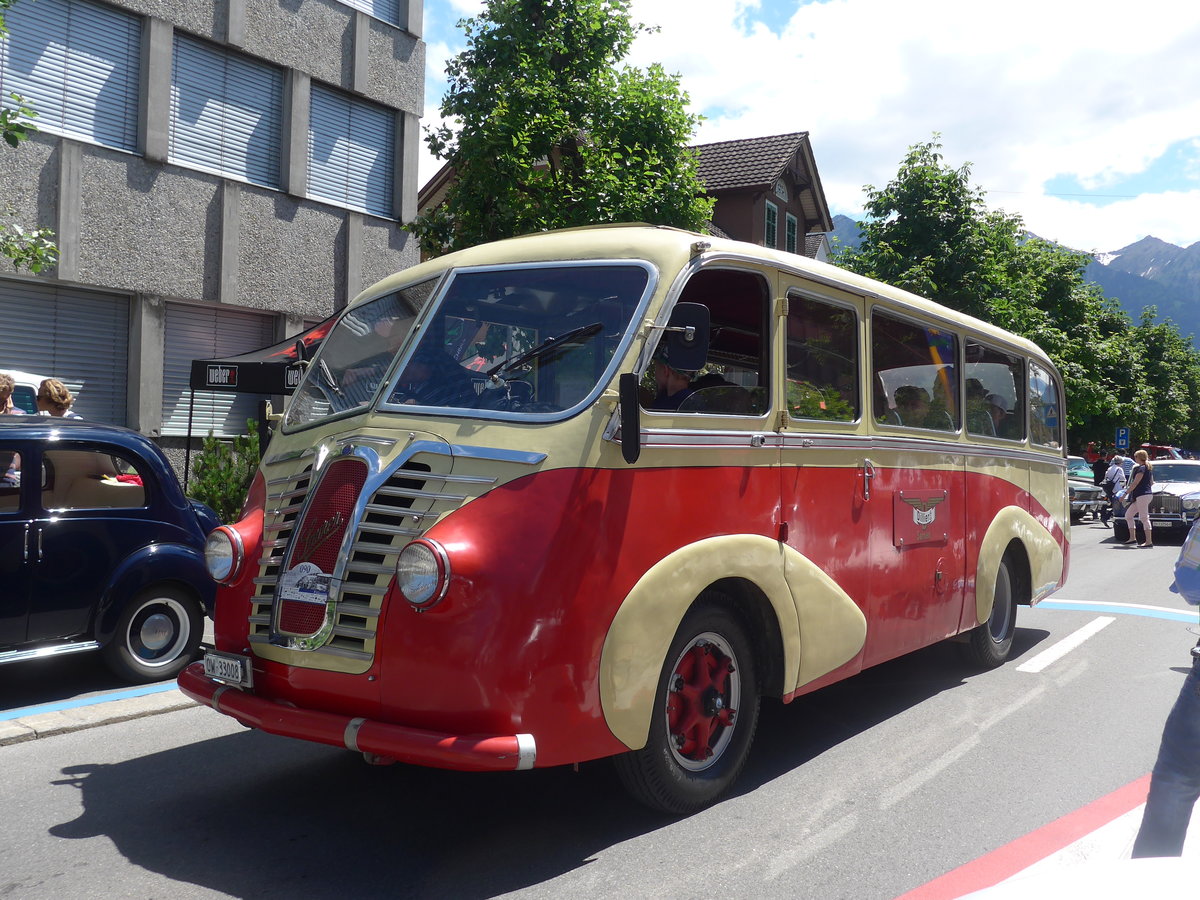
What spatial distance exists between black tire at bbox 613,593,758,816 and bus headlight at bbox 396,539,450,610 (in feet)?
3.54

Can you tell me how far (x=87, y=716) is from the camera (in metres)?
6.07

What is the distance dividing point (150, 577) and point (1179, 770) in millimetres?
5799

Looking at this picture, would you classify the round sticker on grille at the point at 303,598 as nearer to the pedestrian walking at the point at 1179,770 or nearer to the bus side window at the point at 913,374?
the pedestrian walking at the point at 1179,770

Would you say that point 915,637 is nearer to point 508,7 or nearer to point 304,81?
point 508,7

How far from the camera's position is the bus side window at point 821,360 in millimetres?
5316

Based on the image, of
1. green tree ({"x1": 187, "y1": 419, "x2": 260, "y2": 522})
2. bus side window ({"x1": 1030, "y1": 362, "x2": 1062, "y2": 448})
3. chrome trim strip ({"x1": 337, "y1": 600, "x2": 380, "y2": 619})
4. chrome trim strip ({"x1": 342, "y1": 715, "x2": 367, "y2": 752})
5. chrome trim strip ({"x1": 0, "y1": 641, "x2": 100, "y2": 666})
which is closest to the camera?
chrome trim strip ({"x1": 342, "y1": 715, "x2": 367, "y2": 752})

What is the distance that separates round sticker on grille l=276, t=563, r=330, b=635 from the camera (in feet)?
13.5

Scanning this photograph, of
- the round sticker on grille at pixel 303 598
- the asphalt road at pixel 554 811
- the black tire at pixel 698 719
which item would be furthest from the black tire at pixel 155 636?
the black tire at pixel 698 719

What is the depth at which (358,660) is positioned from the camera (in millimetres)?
3973

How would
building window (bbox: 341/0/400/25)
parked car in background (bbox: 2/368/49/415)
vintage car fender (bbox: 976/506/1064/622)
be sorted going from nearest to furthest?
1. vintage car fender (bbox: 976/506/1064/622)
2. parked car in background (bbox: 2/368/49/415)
3. building window (bbox: 341/0/400/25)

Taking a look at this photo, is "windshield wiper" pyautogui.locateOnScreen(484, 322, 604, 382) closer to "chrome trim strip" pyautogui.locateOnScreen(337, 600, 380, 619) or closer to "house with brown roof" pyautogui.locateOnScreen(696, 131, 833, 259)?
"chrome trim strip" pyautogui.locateOnScreen(337, 600, 380, 619)

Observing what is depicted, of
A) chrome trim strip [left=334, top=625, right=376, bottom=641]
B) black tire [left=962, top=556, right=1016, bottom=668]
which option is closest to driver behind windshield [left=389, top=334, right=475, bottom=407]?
chrome trim strip [left=334, top=625, right=376, bottom=641]

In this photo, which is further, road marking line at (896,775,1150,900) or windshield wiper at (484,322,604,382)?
windshield wiper at (484,322,604,382)

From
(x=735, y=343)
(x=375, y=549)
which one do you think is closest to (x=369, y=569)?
(x=375, y=549)
